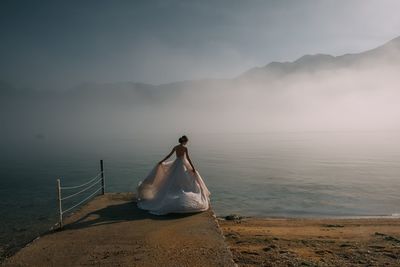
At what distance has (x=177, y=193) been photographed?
1220 centimetres

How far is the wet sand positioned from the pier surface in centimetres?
191

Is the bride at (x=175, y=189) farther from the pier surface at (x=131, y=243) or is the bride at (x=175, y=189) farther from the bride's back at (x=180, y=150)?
the pier surface at (x=131, y=243)

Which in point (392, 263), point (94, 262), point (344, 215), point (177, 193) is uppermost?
point (177, 193)

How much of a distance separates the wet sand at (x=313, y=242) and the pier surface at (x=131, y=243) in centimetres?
191

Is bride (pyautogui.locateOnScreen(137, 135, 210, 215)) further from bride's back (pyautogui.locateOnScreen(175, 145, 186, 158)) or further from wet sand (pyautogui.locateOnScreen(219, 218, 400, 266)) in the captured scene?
wet sand (pyautogui.locateOnScreen(219, 218, 400, 266))

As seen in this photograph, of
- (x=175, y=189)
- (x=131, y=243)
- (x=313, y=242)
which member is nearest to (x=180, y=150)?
(x=175, y=189)

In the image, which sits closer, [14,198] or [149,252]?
[149,252]

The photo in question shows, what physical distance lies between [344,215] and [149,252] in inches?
745

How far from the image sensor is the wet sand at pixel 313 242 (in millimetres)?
10422

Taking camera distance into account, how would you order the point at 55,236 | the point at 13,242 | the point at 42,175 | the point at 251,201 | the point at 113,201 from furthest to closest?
1. the point at 42,175
2. the point at 251,201
3. the point at 13,242
4. the point at 113,201
5. the point at 55,236

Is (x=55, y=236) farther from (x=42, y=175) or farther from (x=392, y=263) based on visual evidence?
(x=42, y=175)

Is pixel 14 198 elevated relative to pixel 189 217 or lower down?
lower down

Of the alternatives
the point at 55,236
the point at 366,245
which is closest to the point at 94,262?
the point at 55,236

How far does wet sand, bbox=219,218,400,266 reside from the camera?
10.4 m
